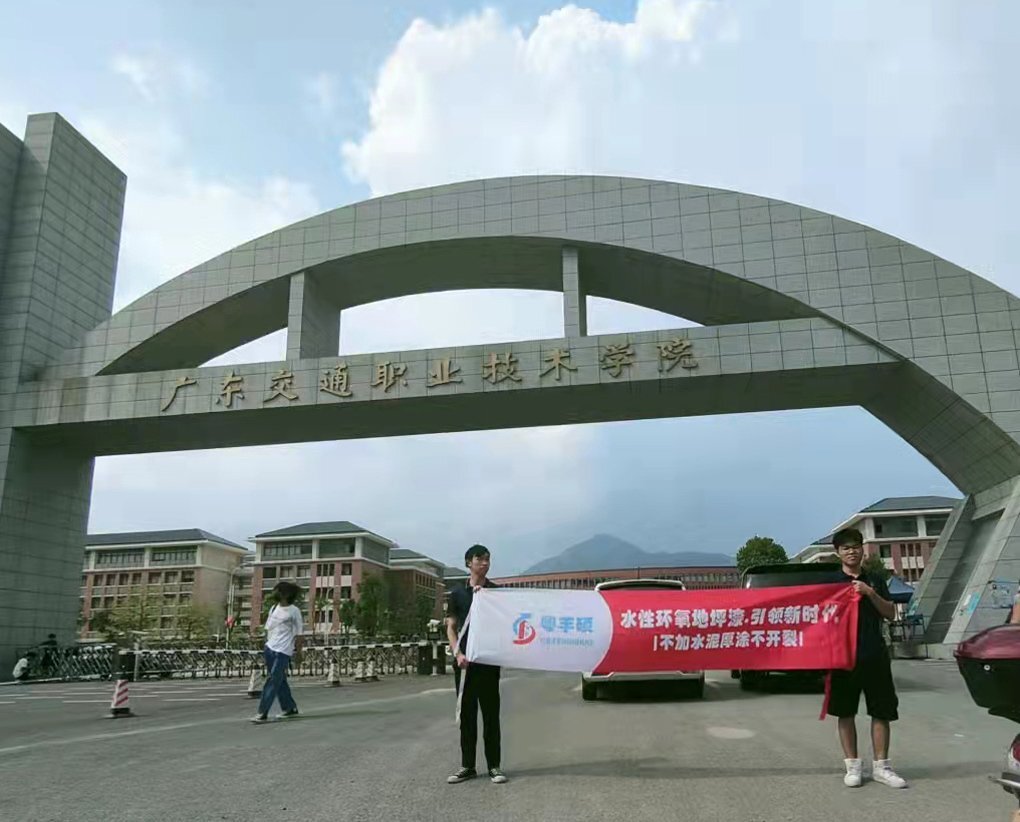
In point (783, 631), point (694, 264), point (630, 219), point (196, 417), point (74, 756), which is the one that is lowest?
point (74, 756)

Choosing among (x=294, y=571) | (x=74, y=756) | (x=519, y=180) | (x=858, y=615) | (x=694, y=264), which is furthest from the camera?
(x=294, y=571)

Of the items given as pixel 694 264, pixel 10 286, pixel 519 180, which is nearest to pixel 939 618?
pixel 694 264

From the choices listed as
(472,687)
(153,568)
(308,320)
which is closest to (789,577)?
(472,687)

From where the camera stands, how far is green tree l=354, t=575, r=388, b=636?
6369cm

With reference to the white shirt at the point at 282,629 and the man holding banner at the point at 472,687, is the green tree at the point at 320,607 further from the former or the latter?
the man holding banner at the point at 472,687

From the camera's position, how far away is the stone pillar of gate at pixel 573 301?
1886cm

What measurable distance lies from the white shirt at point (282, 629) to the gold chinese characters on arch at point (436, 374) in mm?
10245

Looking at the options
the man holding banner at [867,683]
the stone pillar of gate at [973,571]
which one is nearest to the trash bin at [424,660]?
the stone pillar of gate at [973,571]

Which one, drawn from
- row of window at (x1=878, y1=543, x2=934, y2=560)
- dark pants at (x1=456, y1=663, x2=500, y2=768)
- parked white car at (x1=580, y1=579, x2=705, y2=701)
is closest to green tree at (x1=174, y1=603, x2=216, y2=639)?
row of window at (x1=878, y1=543, x2=934, y2=560)

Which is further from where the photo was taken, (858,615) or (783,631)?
(783,631)

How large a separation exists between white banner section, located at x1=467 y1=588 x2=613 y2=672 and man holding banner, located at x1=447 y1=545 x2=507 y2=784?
7 cm

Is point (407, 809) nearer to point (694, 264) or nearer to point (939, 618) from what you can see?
point (694, 264)

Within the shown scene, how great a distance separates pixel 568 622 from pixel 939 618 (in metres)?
17.2

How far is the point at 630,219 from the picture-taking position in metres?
19.2
